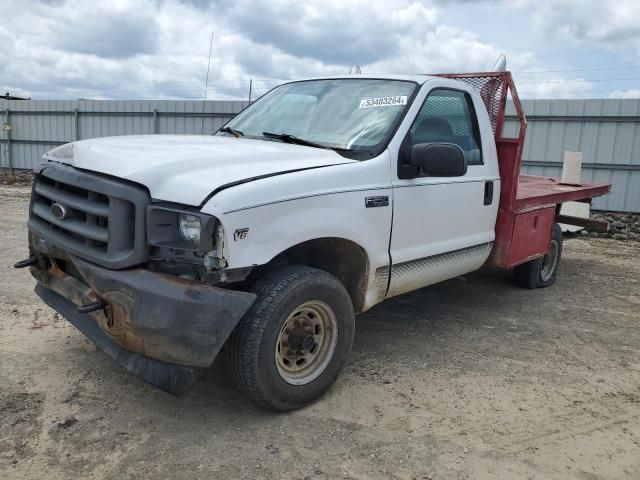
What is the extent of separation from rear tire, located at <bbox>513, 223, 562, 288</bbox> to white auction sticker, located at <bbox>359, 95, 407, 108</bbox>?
2.95 m

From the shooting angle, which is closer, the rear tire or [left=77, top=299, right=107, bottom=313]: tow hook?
[left=77, top=299, right=107, bottom=313]: tow hook

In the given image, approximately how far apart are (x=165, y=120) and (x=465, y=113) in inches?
522

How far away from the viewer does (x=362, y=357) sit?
162 inches

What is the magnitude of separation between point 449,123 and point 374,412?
7.38 feet

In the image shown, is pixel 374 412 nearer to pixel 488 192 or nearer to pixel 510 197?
pixel 488 192

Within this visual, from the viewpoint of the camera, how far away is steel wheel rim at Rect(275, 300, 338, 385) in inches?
126

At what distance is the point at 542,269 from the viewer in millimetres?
6285

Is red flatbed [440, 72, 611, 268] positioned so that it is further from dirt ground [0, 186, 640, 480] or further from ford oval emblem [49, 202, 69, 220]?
ford oval emblem [49, 202, 69, 220]

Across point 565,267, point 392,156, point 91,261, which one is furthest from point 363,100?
point 565,267

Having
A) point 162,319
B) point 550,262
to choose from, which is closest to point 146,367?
point 162,319

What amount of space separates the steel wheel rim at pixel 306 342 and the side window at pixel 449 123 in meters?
1.35

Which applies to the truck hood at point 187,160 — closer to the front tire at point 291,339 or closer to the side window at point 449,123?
the front tire at point 291,339

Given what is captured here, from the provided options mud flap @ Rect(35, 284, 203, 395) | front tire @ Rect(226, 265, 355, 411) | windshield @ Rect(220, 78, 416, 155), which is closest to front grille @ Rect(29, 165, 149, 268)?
mud flap @ Rect(35, 284, 203, 395)

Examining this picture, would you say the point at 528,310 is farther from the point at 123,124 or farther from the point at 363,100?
the point at 123,124
